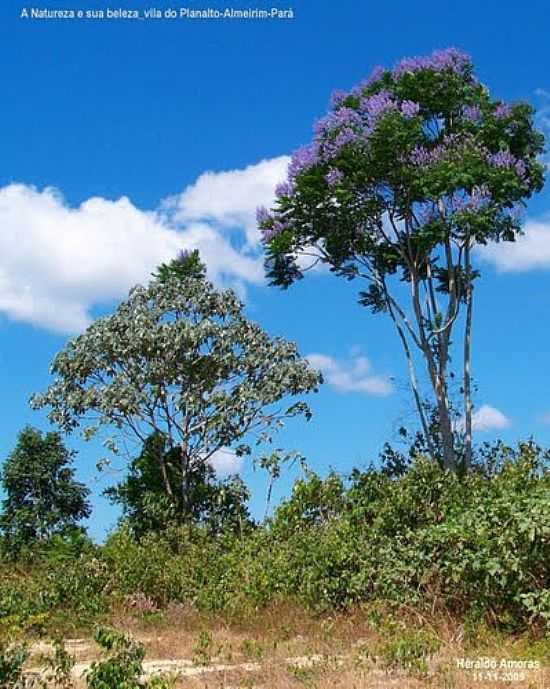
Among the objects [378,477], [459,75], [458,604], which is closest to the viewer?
[458,604]

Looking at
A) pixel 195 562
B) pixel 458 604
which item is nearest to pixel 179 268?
pixel 195 562

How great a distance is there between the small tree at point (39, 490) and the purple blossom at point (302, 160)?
7.94m

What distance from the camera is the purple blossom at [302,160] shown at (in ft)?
49.2

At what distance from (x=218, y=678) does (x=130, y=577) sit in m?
5.35

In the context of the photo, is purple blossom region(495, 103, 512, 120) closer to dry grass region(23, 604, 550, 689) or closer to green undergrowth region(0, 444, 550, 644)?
green undergrowth region(0, 444, 550, 644)

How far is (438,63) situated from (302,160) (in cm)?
277

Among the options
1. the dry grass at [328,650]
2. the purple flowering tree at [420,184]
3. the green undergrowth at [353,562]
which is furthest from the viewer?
the purple flowering tree at [420,184]

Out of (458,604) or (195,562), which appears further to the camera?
(195,562)

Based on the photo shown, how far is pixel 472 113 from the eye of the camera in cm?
1487

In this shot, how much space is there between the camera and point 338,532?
1004cm

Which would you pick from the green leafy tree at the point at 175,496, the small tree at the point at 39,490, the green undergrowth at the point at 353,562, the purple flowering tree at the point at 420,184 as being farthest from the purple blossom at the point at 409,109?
the small tree at the point at 39,490

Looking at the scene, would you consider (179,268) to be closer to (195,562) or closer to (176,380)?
(176,380)

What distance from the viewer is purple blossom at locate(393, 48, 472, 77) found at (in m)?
14.9

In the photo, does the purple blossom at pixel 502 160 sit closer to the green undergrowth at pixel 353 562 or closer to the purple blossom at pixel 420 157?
the purple blossom at pixel 420 157
